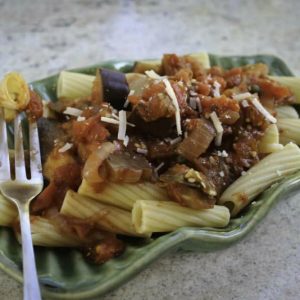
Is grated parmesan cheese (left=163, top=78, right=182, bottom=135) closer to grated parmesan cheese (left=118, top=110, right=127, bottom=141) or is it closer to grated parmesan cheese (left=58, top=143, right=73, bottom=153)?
grated parmesan cheese (left=118, top=110, right=127, bottom=141)

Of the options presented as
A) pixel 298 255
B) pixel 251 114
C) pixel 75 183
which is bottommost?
pixel 298 255

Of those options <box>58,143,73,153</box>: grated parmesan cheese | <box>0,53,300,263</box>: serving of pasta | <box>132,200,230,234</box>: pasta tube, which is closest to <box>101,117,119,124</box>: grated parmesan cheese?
<box>0,53,300,263</box>: serving of pasta

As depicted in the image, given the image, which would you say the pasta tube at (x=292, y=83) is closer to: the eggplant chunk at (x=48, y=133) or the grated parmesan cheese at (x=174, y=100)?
the grated parmesan cheese at (x=174, y=100)

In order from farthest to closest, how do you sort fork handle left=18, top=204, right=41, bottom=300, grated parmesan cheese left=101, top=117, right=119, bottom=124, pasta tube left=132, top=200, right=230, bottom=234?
grated parmesan cheese left=101, top=117, right=119, bottom=124 < pasta tube left=132, top=200, right=230, bottom=234 < fork handle left=18, top=204, right=41, bottom=300

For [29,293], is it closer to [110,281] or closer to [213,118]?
[110,281]

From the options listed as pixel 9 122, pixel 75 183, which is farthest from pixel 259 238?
pixel 9 122

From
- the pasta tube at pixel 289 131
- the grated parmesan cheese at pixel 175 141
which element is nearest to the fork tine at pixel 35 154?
the grated parmesan cheese at pixel 175 141
